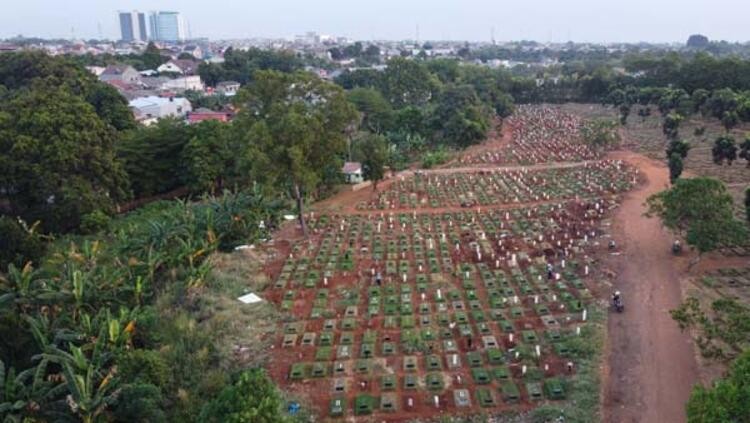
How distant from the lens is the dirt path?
15258 mm

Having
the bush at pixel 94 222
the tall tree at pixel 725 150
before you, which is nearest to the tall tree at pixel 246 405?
the bush at pixel 94 222

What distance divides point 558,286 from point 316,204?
62.5 ft

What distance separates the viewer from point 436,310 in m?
21.1

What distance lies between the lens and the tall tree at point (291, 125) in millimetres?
26875

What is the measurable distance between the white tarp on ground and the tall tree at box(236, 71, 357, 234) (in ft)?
21.4

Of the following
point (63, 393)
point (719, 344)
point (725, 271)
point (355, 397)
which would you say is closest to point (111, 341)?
point (63, 393)

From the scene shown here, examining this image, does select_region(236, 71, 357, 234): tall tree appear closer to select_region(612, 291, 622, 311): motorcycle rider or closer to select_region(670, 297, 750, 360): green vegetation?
select_region(612, 291, 622, 311): motorcycle rider

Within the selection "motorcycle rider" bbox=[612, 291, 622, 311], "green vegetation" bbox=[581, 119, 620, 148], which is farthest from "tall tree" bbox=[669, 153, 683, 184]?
"motorcycle rider" bbox=[612, 291, 622, 311]

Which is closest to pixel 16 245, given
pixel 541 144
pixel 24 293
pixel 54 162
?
pixel 24 293

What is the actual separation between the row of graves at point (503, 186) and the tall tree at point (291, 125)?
25.3ft

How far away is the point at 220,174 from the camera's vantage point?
38531 millimetres

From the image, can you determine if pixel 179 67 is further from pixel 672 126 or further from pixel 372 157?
pixel 672 126

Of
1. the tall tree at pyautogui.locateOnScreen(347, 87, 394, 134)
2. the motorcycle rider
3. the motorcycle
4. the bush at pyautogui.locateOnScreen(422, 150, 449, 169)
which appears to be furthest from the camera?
the tall tree at pyautogui.locateOnScreen(347, 87, 394, 134)

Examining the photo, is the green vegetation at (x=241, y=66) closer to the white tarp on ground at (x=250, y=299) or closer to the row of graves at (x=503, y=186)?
the row of graves at (x=503, y=186)
